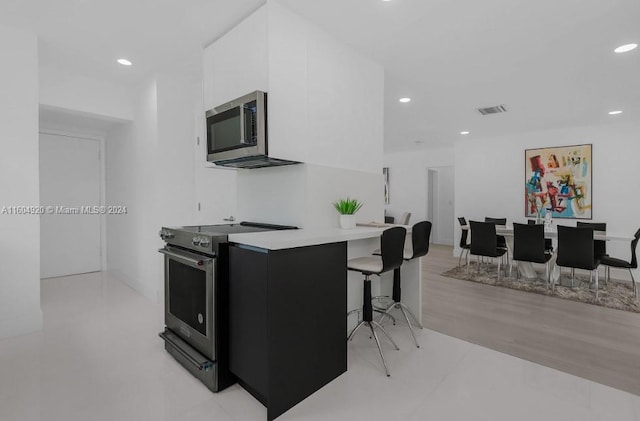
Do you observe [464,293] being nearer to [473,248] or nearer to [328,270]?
[473,248]

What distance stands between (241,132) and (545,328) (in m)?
3.26

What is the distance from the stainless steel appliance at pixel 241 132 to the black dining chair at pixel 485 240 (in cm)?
373

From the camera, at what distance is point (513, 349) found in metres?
2.49

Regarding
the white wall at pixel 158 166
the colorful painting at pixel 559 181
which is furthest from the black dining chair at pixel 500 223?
the white wall at pixel 158 166

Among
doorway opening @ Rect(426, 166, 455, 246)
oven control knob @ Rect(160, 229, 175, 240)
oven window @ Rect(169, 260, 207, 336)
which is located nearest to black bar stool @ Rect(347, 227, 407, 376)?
oven window @ Rect(169, 260, 207, 336)

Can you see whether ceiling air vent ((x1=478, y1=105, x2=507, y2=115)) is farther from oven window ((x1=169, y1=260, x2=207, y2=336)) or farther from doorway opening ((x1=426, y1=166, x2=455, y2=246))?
oven window ((x1=169, y1=260, x2=207, y2=336))

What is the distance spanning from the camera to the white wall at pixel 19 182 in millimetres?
2598

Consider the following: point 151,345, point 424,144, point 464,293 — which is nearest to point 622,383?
point 464,293

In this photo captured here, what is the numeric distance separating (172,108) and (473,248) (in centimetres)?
476

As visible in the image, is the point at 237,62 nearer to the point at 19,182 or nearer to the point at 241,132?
the point at 241,132

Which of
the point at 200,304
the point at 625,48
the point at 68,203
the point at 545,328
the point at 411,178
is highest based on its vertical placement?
the point at 625,48


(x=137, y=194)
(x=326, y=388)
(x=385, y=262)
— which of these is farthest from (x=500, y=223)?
(x=137, y=194)

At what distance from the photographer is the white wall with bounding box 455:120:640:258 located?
203 inches

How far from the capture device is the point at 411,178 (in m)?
8.48
